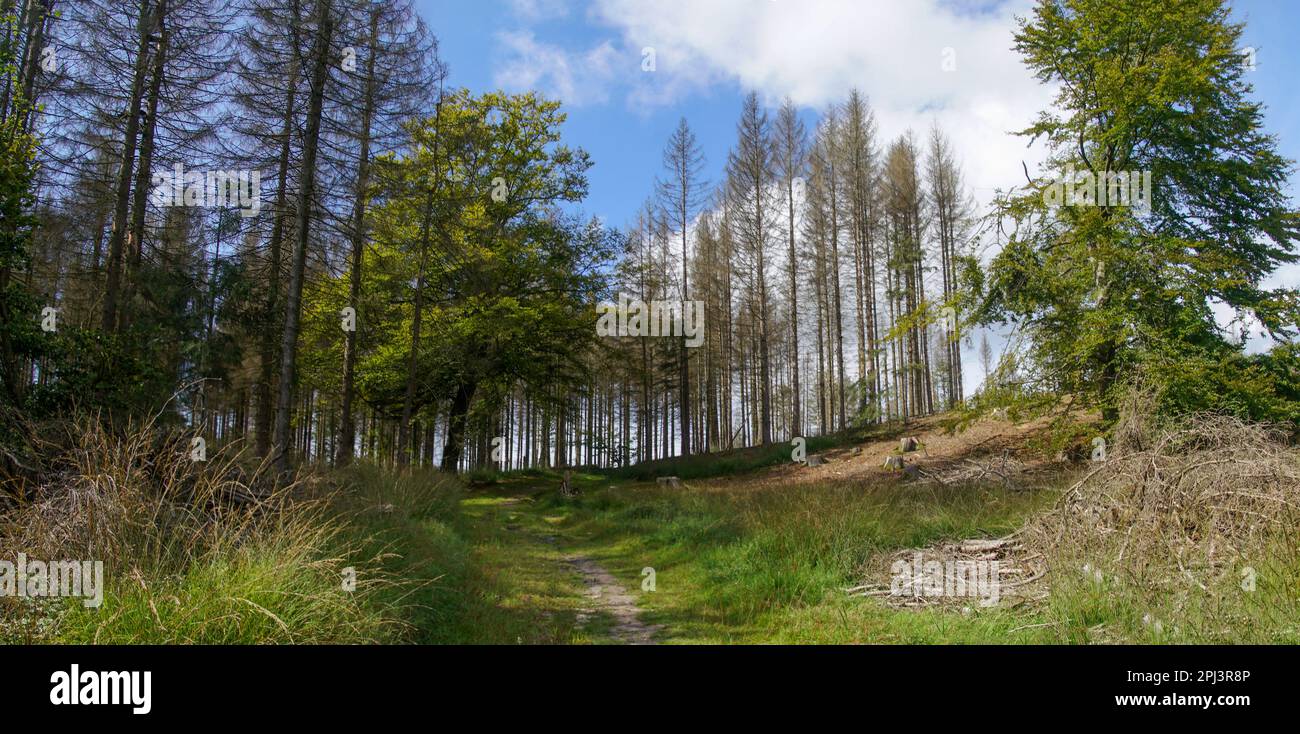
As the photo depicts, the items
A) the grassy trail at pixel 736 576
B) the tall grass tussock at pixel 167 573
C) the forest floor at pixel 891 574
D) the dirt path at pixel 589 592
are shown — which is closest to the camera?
the tall grass tussock at pixel 167 573

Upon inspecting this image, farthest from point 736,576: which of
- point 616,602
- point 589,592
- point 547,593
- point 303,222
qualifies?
point 303,222

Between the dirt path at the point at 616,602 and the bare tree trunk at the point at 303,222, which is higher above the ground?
the bare tree trunk at the point at 303,222

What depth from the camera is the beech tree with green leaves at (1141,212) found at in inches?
460

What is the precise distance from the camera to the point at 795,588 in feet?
21.5

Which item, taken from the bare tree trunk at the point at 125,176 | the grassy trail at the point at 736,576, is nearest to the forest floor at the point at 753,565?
the grassy trail at the point at 736,576

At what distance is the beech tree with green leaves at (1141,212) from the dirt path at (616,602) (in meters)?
10.3

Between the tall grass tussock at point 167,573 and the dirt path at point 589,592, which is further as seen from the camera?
the dirt path at point 589,592

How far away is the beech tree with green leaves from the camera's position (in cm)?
1170

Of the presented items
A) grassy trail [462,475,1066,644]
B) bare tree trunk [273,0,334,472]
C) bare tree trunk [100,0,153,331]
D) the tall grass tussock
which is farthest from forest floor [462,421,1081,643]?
bare tree trunk [100,0,153,331]

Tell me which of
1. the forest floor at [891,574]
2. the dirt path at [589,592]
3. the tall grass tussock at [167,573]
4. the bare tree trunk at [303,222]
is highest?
the bare tree trunk at [303,222]

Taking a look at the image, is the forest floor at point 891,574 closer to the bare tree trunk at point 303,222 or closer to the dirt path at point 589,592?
the dirt path at point 589,592

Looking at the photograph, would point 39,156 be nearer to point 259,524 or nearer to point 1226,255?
point 259,524

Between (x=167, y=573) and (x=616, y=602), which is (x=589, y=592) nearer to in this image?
(x=616, y=602)
